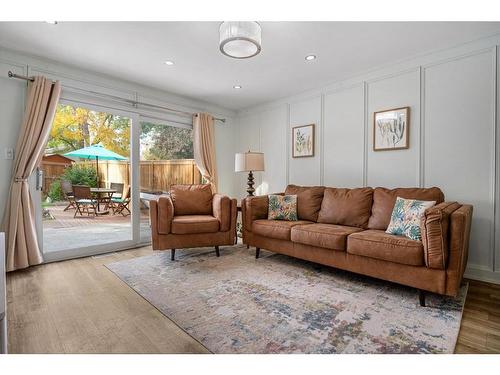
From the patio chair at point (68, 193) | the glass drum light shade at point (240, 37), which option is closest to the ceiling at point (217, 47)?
the glass drum light shade at point (240, 37)

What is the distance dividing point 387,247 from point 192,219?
7.03 feet

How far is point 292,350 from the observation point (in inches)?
60.4

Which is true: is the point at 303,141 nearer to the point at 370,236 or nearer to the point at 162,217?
the point at 370,236

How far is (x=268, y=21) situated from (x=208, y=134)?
259 centimetres

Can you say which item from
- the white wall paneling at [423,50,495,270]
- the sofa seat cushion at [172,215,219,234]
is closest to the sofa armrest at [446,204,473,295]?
the white wall paneling at [423,50,495,270]

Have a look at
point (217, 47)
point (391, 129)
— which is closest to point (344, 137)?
point (391, 129)

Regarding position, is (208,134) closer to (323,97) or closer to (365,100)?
(323,97)

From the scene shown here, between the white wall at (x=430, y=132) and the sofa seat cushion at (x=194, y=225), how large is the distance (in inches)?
64.2

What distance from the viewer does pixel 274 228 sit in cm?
308

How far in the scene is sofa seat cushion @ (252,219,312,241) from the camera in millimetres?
2982

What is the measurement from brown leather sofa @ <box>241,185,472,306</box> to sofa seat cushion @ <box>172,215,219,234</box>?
41 cm

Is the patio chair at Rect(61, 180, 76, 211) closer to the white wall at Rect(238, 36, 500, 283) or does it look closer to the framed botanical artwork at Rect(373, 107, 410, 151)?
the white wall at Rect(238, 36, 500, 283)

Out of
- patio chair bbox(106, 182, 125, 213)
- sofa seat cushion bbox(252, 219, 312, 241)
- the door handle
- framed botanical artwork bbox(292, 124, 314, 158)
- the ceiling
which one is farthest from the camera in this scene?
framed botanical artwork bbox(292, 124, 314, 158)
